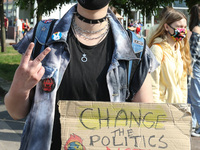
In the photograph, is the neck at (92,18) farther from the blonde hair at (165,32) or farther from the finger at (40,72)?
the blonde hair at (165,32)

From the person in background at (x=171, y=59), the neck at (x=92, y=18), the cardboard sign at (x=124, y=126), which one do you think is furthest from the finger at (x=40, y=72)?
the person in background at (x=171, y=59)

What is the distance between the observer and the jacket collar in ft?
5.94

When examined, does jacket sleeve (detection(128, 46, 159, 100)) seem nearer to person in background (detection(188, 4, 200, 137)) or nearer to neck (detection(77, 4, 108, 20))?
neck (detection(77, 4, 108, 20))

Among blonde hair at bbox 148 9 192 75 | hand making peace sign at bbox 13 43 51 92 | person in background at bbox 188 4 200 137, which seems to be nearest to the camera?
hand making peace sign at bbox 13 43 51 92

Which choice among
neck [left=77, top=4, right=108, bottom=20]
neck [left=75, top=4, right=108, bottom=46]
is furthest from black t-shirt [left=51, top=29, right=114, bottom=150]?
neck [left=77, top=4, right=108, bottom=20]

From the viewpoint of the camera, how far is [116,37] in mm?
1874

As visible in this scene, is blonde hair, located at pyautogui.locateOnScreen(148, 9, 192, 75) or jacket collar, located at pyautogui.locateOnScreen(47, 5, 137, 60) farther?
blonde hair, located at pyautogui.locateOnScreen(148, 9, 192, 75)

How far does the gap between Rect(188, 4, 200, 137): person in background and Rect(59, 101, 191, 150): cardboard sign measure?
430cm

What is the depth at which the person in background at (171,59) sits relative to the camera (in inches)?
156

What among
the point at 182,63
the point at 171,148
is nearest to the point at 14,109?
the point at 171,148

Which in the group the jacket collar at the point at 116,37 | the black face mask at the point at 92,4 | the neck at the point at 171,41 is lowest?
the neck at the point at 171,41

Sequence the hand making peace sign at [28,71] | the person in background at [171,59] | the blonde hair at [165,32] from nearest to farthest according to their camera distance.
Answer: the hand making peace sign at [28,71] → the person in background at [171,59] → the blonde hair at [165,32]

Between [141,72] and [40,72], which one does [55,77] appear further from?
[141,72]

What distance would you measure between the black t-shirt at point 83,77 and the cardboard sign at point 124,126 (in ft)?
0.55
